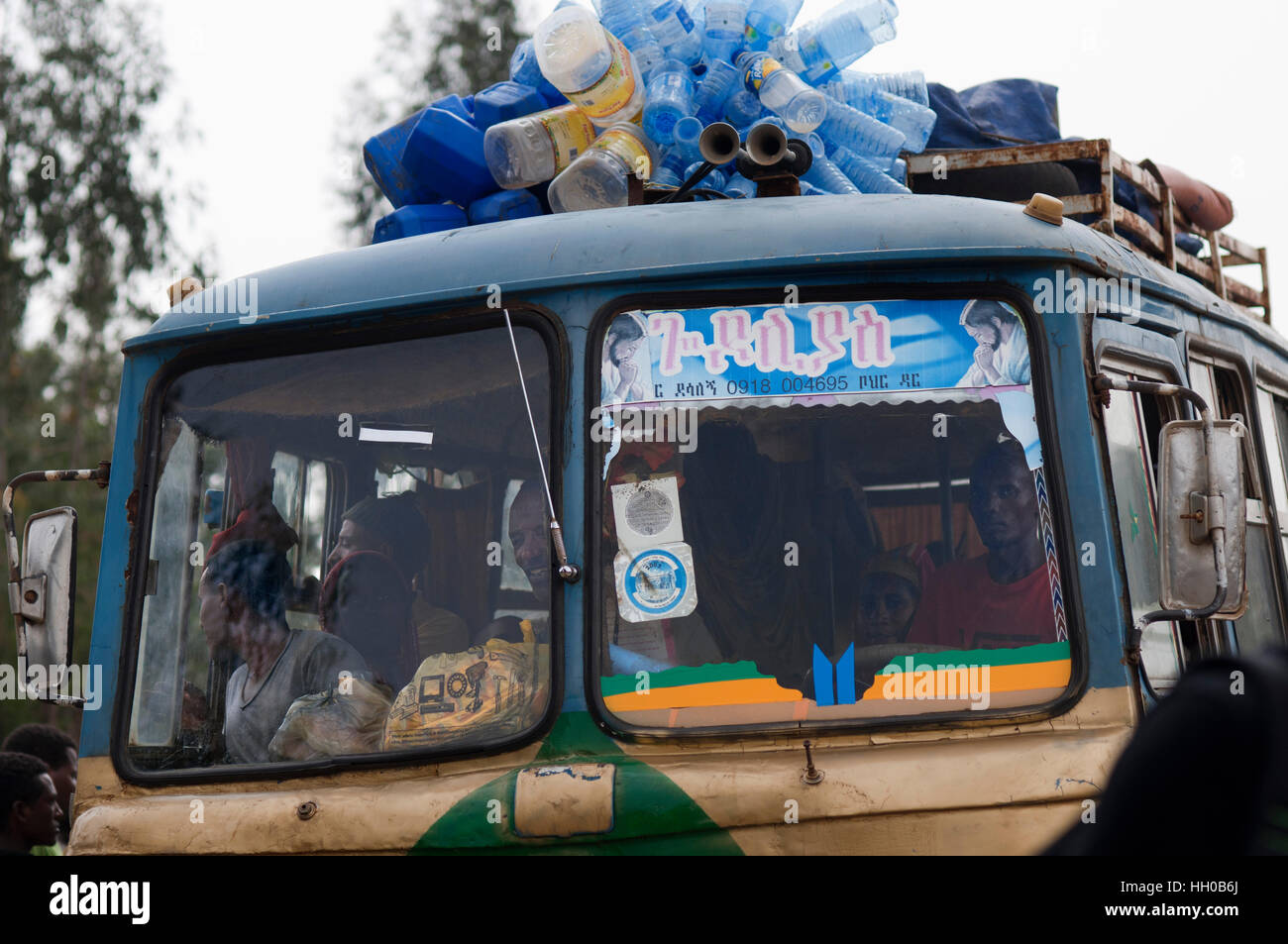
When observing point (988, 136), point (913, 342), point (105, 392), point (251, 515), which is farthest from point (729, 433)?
point (105, 392)

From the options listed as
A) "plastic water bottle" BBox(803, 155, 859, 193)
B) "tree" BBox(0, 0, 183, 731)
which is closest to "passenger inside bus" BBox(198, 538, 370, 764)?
"plastic water bottle" BBox(803, 155, 859, 193)

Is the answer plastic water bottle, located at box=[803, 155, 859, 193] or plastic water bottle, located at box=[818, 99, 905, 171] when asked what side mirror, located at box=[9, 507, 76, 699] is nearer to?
plastic water bottle, located at box=[803, 155, 859, 193]

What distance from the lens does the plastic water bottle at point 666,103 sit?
Result: 3906 millimetres

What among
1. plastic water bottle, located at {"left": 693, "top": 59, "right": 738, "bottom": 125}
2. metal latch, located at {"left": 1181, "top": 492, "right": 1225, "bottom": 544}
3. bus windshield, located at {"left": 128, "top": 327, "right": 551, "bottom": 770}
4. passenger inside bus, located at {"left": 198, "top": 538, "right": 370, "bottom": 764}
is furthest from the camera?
plastic water bottle, located at {"left": 693, "top": 59, "right": 738, "bottom": 125}

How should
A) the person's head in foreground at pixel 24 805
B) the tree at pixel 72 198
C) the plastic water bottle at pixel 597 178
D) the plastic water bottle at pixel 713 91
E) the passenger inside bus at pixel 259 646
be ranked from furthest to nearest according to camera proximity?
1. the tree at pixel 72 198
2. the person's head in foreground at pixel 24 805
3. the plastic water bottle at pixel 713 91
4. the plastic water bottle at pixel 597 178
5. the passenger inside bus at pixel 259 646

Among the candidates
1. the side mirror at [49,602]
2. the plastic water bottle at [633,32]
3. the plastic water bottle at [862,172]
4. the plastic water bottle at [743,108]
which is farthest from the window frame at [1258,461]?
the side mirror at [49,602]

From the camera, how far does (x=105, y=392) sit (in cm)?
2052

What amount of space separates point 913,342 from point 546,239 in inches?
34.9

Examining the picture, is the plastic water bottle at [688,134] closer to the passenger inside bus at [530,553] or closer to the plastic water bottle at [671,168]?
the plastic water bottle at [671,168]

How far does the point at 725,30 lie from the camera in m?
4.07

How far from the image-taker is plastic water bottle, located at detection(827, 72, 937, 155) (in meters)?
4.14

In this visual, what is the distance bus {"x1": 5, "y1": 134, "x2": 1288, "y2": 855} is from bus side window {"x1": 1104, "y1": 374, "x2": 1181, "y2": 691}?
0.01 meters

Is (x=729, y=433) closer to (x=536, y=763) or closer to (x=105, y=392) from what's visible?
(x=536, y=763)

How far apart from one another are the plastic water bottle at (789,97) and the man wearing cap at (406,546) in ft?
4.91
